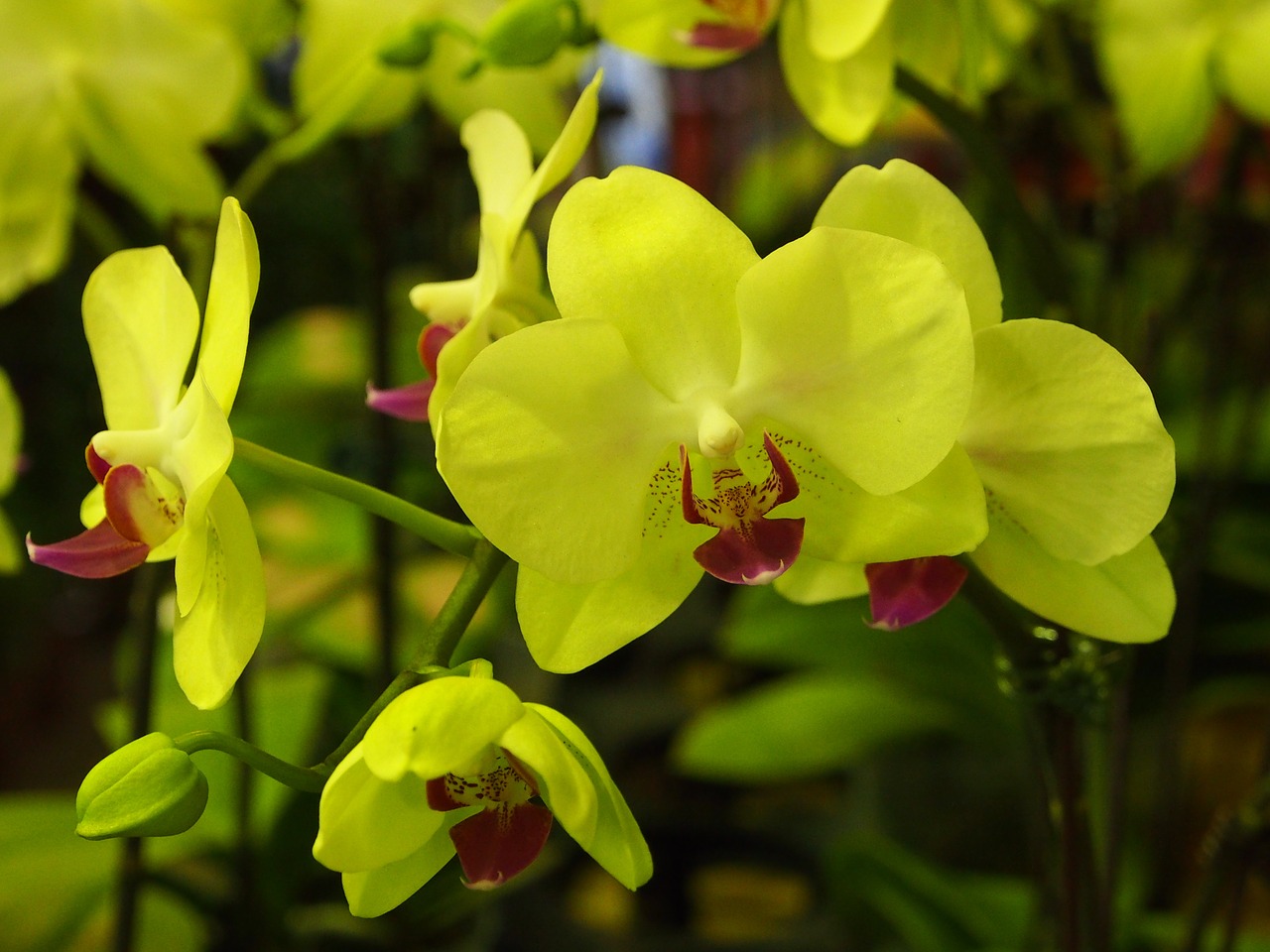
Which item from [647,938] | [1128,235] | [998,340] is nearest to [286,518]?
[647,938]

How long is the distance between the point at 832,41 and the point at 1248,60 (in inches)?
9.5

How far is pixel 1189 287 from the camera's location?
1.98 feet

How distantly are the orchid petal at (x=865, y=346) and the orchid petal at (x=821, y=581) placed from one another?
0.07 meters

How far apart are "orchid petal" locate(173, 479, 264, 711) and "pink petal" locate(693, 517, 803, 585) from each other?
116mm

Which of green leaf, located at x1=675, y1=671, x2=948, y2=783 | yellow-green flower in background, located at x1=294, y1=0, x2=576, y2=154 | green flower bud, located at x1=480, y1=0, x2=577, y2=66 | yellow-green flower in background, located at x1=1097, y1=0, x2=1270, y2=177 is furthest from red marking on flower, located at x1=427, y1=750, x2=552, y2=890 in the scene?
green leaf, located at x1=675, y1=671, x2=948, y2=783

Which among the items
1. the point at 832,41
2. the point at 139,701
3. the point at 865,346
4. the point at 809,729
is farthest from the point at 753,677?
the point at 865,346

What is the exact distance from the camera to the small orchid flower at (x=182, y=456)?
29 centimetres

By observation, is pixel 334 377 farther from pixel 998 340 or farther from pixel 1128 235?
pixel 998 340

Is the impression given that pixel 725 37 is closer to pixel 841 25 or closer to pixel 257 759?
pixel 841 25

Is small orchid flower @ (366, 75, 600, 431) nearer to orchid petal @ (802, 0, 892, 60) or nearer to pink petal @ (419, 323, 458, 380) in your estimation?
pink petal @ (419, 323, 458, 380)

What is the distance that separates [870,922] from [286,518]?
2.00 ft

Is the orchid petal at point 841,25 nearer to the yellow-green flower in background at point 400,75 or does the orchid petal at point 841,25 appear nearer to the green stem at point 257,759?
the yellow-green flower in background at point 400,75

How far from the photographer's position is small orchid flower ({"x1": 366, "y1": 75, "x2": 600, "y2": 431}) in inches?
12.3

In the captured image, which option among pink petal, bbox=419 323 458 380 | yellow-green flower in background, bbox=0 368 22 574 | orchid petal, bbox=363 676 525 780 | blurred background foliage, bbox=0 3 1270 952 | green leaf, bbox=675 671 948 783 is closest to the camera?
orchid petal, bbox=363 676 525 780
